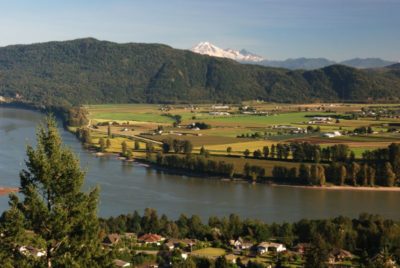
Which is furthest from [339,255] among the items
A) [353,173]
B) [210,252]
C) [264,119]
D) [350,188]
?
[264,119]

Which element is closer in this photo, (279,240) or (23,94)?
(279,240)

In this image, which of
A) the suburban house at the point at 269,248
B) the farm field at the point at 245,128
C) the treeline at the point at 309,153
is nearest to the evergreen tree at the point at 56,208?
the suburban house at the point at 269,248

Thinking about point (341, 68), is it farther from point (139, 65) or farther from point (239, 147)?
point (239, 147)

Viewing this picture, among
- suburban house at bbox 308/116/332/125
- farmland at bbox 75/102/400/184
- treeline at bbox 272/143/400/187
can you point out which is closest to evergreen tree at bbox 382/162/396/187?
treeline at bbox 272/143/400/187

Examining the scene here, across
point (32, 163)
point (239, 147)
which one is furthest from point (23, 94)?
point (32, 163)

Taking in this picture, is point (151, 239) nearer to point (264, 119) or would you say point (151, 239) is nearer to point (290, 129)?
point (290, 129)

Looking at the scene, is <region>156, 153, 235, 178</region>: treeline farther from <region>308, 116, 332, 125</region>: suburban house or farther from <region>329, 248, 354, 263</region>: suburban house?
<region>308, 116, 332, 125</region>: suburban house
